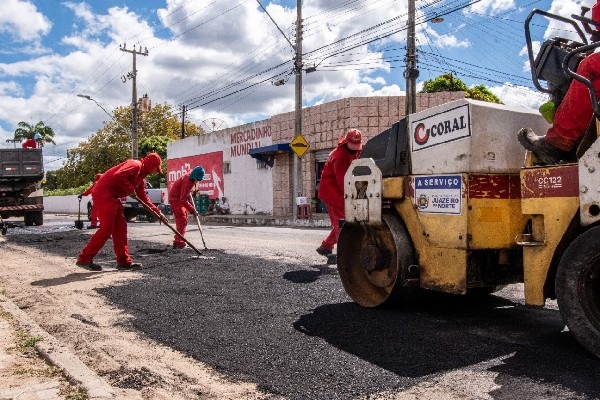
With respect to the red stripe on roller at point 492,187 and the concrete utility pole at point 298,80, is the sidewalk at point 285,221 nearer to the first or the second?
the concrete utility pole at point 298,80

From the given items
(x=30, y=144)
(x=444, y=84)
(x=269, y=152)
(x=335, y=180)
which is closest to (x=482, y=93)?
(x=444, y=84)

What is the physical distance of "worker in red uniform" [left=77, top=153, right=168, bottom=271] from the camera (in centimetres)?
780

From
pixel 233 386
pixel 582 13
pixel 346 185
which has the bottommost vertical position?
pixel 233 386

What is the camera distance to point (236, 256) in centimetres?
902

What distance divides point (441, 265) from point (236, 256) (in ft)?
16.9

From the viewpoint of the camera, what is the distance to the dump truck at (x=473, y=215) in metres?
3.30

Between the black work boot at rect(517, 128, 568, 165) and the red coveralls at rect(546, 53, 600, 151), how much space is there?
44mm

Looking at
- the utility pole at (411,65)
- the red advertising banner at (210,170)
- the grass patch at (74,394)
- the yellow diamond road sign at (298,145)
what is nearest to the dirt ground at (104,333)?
the grass patch at (74,394)

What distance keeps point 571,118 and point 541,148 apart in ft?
0.92

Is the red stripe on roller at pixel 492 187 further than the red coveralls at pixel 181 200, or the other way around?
the red coveralls at pixel 181 200

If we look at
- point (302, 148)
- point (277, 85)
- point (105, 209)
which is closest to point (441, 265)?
point (105, 209)

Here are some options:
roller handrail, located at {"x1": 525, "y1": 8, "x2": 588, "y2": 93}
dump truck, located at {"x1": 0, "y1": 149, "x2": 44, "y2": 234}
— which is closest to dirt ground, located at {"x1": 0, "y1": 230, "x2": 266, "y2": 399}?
roller handrail, located at {"x1": 525, "y1": 8, "x2": 588, "y2": 93}

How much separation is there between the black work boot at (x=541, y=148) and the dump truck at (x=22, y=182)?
17.3m

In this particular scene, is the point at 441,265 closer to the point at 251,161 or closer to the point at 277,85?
the point at 277,85
